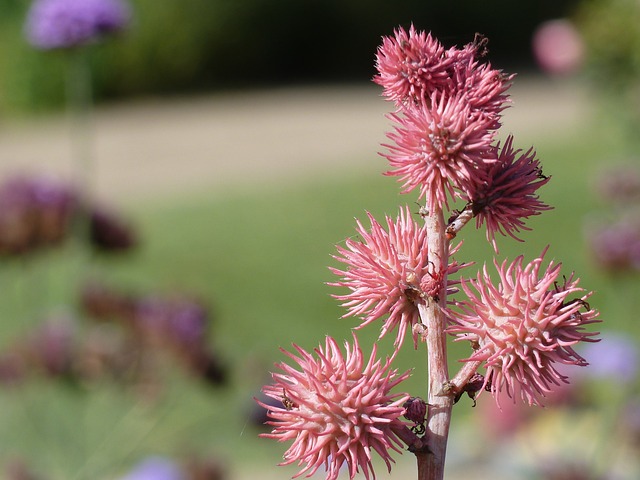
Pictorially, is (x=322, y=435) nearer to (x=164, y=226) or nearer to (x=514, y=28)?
(x=164, y=226)

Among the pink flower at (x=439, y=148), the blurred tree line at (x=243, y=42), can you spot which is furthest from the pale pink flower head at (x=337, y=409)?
the blurred tree line at (x=243, y=42)

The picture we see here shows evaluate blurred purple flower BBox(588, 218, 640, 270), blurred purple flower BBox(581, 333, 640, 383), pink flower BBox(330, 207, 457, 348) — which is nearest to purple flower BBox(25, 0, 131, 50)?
blurred purple flower BBox(588, 218, 640, 270)

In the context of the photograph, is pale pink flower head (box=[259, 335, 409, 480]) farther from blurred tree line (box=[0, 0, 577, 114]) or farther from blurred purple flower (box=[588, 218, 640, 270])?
blurred tree line (box=[0, 0, 577, 114])

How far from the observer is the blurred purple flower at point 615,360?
5996 mm

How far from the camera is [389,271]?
3.68 ft

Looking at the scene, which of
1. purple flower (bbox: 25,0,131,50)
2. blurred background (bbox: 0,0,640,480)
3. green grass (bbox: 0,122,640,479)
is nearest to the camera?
blurred background (bbox: 0,0,640,480)

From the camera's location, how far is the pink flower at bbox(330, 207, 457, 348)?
1115 millimetres

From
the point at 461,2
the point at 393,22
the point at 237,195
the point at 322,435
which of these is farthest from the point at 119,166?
the point at 322,435

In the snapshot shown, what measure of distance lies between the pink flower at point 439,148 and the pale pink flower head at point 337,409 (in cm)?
16

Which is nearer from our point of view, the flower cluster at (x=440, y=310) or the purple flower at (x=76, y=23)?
the flower cluster at (x=440, y=310)

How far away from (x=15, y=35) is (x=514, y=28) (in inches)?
389

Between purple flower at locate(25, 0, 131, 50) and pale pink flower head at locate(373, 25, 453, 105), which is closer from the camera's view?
pale pink flower head at locate(373, 25, 453, 105)

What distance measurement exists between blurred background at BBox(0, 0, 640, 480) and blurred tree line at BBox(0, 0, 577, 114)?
43mm

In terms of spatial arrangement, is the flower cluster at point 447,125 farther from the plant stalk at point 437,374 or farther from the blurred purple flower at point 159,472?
the blurred purple flower at point 159,472
